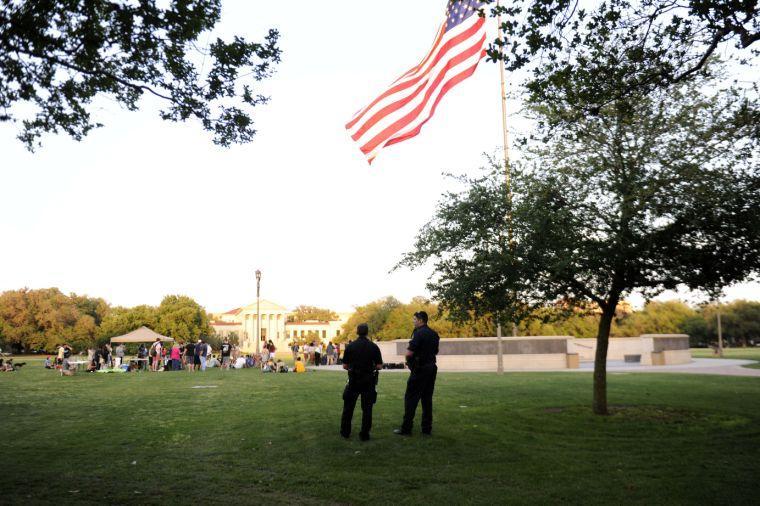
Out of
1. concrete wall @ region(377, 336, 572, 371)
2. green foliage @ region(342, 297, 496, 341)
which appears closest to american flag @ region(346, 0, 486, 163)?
concrete wall @ region(377, 336, 572, 371)

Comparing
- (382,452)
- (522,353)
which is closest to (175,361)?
(522,353)

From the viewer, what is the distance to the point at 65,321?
3142 inches

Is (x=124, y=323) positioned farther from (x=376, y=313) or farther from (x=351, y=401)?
(x=351, y=401)

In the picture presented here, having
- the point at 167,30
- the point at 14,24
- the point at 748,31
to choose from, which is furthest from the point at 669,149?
the point at 14,24

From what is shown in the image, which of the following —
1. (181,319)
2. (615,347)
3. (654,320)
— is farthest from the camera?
(181,319)

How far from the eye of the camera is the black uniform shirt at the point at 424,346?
1012 centimetres

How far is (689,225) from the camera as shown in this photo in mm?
11039

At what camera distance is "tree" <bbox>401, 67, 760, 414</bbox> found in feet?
36.1

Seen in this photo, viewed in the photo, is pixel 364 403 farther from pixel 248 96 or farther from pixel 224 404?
pixel 224 404

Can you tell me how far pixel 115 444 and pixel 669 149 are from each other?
11.4m

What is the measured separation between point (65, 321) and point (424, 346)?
8250 centimetres

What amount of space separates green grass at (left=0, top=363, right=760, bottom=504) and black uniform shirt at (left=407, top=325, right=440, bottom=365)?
4.31 feet

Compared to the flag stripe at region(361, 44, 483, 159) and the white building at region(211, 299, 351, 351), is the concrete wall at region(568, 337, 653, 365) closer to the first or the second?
the flag stripe at region(361, 44, 483, 159)

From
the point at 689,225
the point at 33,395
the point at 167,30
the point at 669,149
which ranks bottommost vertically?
the point at 33,395
